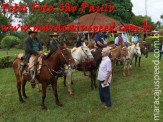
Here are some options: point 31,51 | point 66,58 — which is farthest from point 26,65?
point 66,58

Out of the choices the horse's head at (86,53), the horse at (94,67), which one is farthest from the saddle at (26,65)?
the horse at (94,67)

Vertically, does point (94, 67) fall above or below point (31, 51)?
below

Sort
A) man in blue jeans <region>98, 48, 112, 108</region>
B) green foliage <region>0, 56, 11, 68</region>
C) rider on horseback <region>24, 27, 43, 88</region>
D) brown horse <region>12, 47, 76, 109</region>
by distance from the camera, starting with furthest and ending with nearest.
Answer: green foliage <region>0, 56, 11, 68</region>, brown horse <region>12, 47, 76, 109</region>, rider on horseback <region>24, 27, 43, 88</region>, man in blue jeans <region>98, 48, 112, 108</region>

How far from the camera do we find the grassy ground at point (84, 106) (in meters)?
5.77

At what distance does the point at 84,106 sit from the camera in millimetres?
6699

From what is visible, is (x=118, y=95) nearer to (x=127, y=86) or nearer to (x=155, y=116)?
(x=127, y=86)

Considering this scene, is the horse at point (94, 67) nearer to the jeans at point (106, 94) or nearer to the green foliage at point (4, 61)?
the jeans at point (106, 94)

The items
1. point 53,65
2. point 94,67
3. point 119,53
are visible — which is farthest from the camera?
point 119,53

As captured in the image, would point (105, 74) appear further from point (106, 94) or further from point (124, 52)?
point (124, 52)

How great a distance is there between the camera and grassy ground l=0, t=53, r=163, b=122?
5766 millimetres

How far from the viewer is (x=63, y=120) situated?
5609 mm

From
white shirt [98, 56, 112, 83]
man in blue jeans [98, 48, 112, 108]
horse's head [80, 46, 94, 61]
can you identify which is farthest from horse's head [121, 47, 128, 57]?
white shirt [98, 56, 112, 83]

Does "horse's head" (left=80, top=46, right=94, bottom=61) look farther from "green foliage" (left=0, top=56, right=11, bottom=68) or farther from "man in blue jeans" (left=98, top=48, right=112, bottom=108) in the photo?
"green foliage" (left=0, top=56, right=11, bottom=68)

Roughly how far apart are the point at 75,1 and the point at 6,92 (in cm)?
2963
